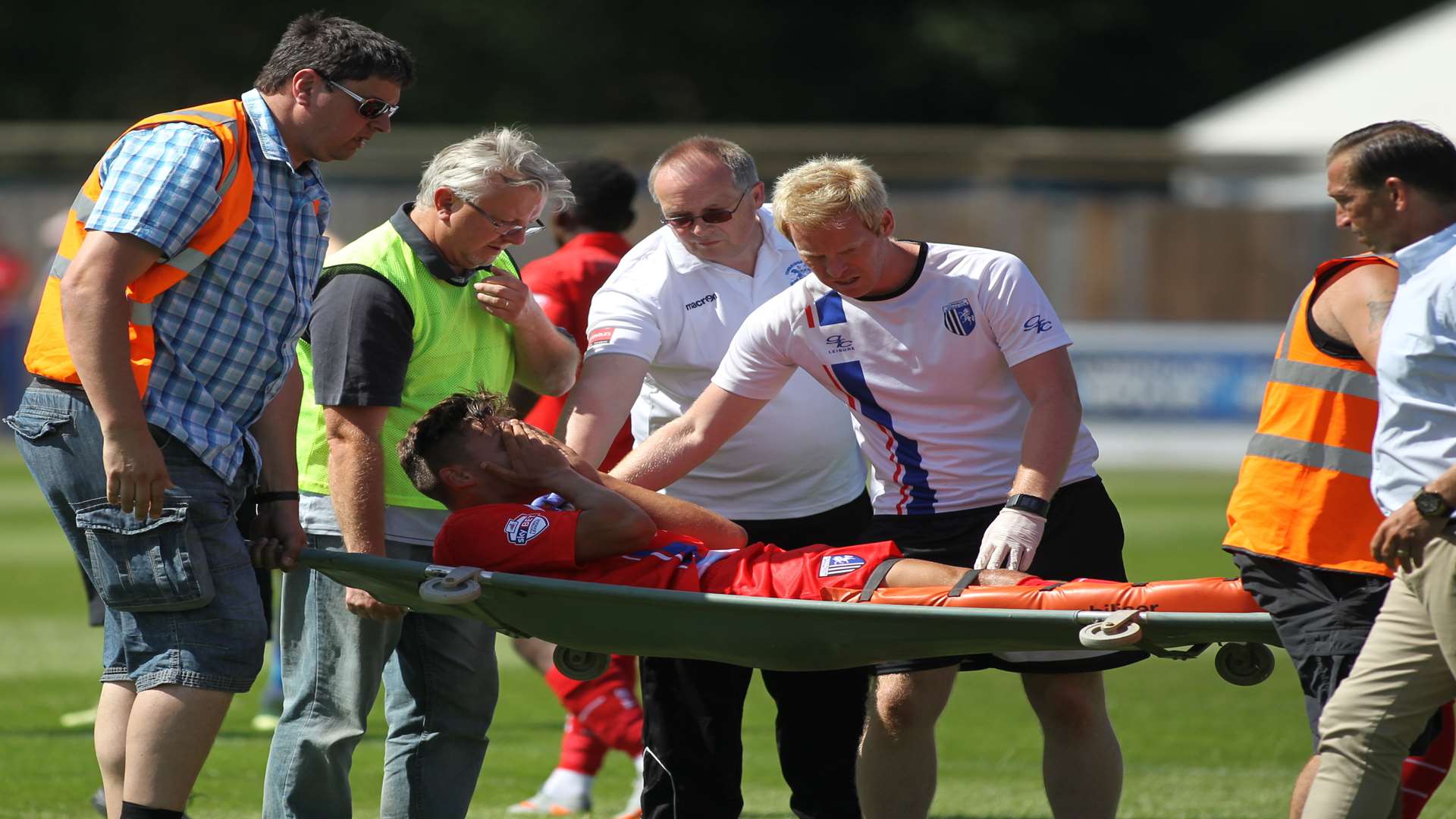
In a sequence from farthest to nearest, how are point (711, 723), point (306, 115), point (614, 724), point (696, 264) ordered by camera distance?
1. point (614, 724)
2. point (696, 264)
3. point (711, 723)
4. point (306, 115)

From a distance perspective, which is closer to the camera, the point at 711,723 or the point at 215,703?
the point at 215,703

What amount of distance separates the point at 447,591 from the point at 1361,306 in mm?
2108

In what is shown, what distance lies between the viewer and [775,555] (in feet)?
14.8

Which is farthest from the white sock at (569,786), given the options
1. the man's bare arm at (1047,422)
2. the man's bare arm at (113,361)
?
the man's bare arm at (113,361)

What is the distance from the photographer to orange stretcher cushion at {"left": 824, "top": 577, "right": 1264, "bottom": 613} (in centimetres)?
397

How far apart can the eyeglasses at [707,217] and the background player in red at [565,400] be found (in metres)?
1.04

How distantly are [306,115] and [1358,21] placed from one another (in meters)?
35.2

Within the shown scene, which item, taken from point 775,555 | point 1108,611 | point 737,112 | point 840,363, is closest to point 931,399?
point 840,363

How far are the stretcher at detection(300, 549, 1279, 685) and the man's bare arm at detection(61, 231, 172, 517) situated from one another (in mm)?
525

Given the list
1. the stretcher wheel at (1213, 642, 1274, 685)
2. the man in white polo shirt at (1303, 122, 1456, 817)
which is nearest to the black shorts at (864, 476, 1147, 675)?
the stretcher wheel at (1213, 642, 1274, 685)

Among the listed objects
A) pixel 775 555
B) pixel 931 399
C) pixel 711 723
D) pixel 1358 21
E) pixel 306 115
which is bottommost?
pixel 711 723

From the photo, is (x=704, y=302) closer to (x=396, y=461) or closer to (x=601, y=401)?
(x=601, y=401)

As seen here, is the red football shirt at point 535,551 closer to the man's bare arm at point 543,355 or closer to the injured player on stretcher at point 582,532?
the injured player on stretcher at point 582,532

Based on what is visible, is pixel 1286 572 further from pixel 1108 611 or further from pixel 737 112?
pixel 737 112
